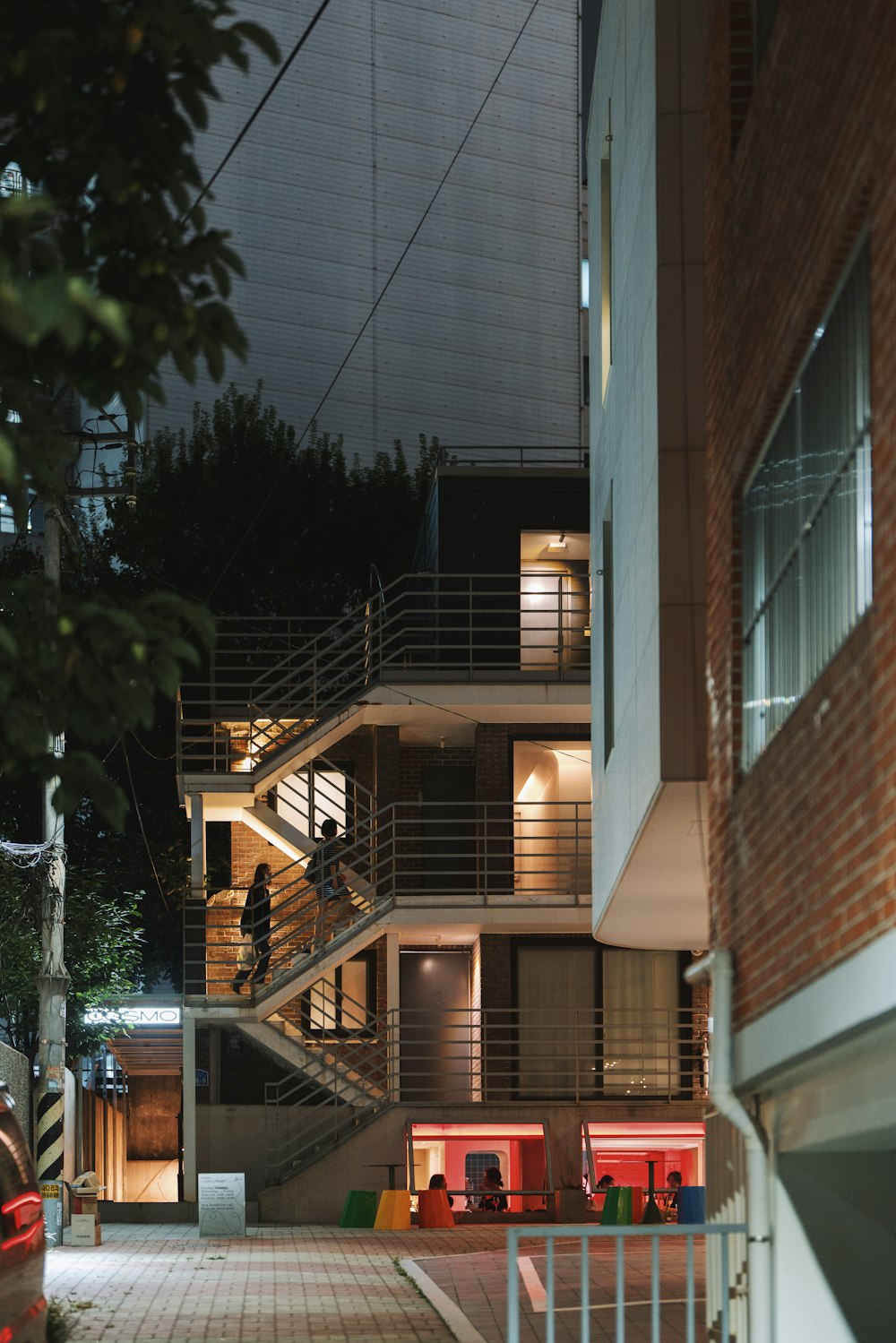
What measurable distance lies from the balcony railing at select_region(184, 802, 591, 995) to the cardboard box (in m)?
6.23

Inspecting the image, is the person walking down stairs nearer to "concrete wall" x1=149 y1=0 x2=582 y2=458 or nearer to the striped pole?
the striped pole

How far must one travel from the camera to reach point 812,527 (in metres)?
8.47

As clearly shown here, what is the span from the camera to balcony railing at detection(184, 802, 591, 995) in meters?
30.5

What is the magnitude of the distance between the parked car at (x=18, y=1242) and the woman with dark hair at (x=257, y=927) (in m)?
20.1

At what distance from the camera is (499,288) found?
5034cm

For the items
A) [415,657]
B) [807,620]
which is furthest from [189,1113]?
[807,620]

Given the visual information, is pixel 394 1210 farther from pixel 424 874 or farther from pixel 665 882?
pixel 665 882

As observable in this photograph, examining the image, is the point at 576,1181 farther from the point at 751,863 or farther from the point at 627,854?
the point at 751,863

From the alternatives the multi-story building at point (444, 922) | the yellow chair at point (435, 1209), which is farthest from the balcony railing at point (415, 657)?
the yellow chair at point (435, 1209)

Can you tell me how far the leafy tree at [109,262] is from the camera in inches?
209

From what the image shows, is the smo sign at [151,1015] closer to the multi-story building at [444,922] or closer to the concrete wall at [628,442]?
the multi-story building at [444,922]

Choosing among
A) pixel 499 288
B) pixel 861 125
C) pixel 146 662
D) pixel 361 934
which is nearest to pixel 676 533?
pixel 861 125

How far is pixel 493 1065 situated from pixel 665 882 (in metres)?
17.1

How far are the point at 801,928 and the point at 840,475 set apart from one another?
1.97 metres
